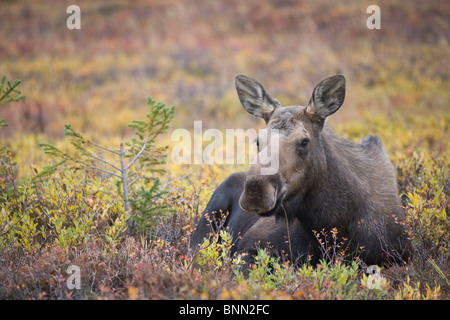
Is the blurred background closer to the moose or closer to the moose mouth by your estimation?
the moose

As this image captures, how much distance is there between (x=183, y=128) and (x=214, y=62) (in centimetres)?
877

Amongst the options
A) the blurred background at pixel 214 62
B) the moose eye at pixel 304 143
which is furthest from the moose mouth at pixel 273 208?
the blurred background at pixel 214 62

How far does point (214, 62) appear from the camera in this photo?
22.3 metres

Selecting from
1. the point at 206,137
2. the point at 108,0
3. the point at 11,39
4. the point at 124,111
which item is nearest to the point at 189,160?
the point at 206,137

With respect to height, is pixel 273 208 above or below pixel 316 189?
below

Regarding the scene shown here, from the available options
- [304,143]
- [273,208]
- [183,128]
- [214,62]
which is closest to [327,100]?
[304,143]

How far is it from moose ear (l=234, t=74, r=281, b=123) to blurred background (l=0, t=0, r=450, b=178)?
219 inches

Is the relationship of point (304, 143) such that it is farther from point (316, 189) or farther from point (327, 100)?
point (327, 100)

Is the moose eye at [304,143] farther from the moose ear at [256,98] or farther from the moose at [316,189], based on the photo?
the moose ear at [256,98]

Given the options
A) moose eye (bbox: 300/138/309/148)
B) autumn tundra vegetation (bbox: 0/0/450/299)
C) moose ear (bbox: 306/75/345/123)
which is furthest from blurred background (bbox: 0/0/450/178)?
moose eye (bbox: 300/138/309/148)

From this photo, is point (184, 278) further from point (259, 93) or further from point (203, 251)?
point (259, 93)

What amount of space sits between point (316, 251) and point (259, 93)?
5.74 ft

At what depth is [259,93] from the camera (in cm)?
478

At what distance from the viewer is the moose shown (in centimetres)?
405
